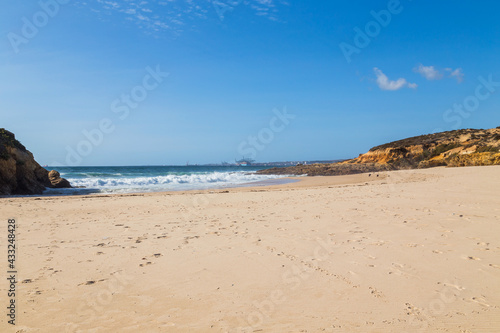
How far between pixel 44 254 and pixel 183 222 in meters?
3.04

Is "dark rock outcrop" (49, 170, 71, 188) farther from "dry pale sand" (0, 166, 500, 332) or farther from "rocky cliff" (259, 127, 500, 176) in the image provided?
"rocky cliff" (259, 127, 500, 176)

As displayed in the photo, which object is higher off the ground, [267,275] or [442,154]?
[442,154]

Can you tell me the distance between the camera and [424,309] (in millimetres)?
2830

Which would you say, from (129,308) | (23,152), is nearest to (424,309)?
(129,308)

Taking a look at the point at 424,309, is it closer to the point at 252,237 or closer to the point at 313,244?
the point at 313,244

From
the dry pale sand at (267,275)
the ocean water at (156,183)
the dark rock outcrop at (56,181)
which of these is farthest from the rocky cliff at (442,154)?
the dark rock outcrop at (56,181)

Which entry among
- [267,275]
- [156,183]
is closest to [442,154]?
[156,183]

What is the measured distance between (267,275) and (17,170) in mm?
18808

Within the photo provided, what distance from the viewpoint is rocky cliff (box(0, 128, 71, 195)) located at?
15.7 meters

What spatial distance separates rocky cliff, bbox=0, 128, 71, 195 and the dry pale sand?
1200cm

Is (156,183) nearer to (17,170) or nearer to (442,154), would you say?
(17,170)

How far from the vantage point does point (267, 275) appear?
3775 millimetres

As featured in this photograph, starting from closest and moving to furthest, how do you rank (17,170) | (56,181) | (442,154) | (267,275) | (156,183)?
(267,275), (17,170), (56,181), (156,183), (442,154)

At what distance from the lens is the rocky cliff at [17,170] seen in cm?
1569
